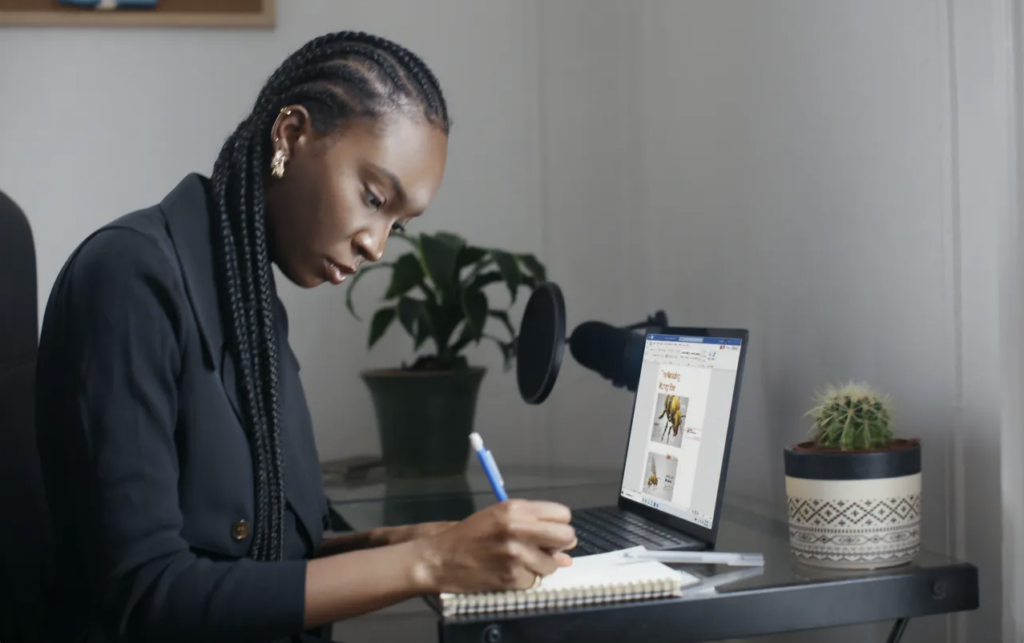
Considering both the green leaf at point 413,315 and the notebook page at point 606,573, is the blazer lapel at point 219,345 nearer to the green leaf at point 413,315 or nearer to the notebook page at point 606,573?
the notebook page at point 606,573

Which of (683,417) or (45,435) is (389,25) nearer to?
(683,417)

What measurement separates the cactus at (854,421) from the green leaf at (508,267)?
0.80 metres

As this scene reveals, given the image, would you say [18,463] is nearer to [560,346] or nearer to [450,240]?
[560,346]

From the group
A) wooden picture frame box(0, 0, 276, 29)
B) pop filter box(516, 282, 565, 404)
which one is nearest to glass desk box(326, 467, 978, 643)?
pop filter box(516, 282, 565, 404)

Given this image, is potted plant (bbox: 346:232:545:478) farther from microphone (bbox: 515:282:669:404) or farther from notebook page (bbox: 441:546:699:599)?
notebook page (bbox: 441:546:699:599)

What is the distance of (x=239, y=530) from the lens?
0.94 metres

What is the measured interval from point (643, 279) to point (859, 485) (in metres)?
1.15

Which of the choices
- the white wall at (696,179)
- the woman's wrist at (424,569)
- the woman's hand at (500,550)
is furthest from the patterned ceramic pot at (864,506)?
the woman's wrist at (424,569)

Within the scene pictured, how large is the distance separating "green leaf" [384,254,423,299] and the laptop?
579mm

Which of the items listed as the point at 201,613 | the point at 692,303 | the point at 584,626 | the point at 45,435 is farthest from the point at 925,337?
the point at 45,435

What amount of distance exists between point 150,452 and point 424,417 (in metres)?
0.93

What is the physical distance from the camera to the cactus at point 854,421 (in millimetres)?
982

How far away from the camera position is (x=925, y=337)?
3.68 ft

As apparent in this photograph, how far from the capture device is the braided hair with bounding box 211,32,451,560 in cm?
97
